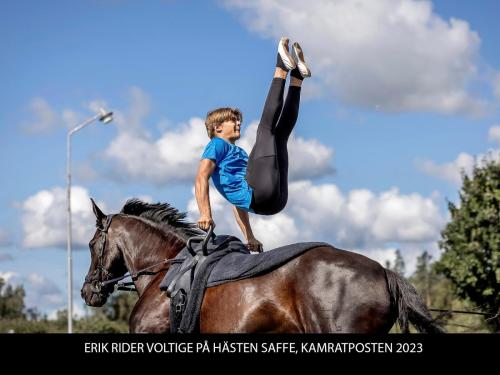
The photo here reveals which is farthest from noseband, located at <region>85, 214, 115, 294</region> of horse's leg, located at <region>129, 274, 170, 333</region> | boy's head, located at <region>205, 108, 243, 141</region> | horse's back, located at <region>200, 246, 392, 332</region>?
horse's back, located at <region>200, 246, 392, 332</region>

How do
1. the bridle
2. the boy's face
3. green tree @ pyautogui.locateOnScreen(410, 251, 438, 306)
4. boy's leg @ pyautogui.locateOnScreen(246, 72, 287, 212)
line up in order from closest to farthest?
boy's leg @ pyautogui.locateOnScreen(246, 72, 287, 212)
the boy's face
the bridle
green tree @ pyautogui.locateOnScreen(410, 251, 438, 306)

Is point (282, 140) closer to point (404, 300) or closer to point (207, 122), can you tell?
point (207, 122)

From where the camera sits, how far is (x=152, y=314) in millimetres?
10055

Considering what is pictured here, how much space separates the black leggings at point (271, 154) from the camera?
9.64 meters

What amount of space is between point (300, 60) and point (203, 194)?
1885 mm

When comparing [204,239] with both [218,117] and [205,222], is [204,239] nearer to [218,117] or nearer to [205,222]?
[205,222]

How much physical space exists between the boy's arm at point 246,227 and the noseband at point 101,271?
5.75ft

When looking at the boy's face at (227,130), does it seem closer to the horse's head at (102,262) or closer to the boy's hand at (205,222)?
the boy's hand at (205,222)

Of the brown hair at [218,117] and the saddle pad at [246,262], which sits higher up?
the brown hair at [218,117]

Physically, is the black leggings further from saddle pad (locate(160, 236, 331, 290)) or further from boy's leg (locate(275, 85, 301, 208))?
saddle pad (locate(160, 236, 331, 290))

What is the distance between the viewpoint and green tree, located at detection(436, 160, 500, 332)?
52031mm

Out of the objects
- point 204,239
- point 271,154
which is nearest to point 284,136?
point 271,154

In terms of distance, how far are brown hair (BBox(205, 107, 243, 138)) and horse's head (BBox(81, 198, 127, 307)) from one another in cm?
219

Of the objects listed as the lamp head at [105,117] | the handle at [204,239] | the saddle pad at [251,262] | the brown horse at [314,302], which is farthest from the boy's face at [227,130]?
the lamp head at [105,117]
